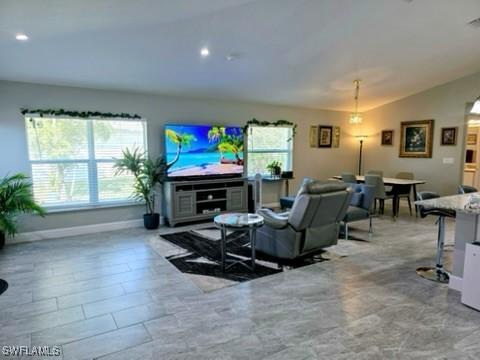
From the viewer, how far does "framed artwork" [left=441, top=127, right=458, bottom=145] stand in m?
6.75

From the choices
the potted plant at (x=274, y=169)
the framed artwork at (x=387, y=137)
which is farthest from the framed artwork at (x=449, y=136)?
the potted plant at (x=274, y=169)

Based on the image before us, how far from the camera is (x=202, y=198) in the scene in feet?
19.6

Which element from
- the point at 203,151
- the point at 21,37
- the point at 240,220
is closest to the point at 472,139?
the point at 203,151

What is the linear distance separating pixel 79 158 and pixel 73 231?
1.21 m

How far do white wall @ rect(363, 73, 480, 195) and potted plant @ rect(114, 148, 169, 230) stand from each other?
571cm

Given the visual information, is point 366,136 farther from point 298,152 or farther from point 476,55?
point 476,55

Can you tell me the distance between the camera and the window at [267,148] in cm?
711

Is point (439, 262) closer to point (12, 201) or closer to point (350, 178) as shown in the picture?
point (350, 178)

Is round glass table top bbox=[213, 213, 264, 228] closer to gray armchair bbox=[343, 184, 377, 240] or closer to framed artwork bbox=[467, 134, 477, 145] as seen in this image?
gray armchair bbox=[343, 184, 377, 240]

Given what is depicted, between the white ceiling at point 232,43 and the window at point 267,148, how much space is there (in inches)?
49.6

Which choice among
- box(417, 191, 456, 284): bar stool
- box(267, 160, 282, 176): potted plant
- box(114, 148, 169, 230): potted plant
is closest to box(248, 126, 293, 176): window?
box(267, 160, 282, 176): potted plant

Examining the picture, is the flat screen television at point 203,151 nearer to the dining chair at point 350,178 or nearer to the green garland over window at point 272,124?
the green garland over window at point 272,124

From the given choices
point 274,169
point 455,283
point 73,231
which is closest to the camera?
point 455,283

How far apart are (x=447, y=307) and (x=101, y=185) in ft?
16.7
